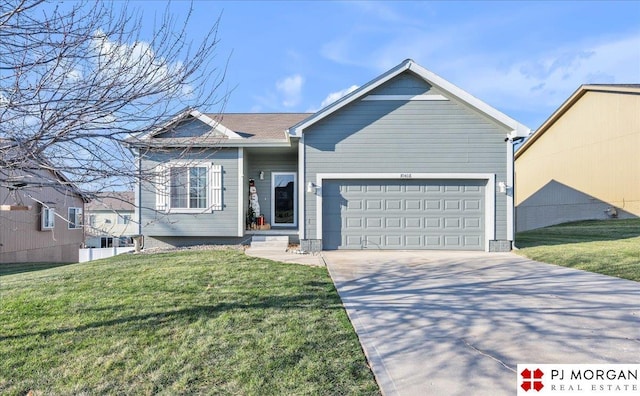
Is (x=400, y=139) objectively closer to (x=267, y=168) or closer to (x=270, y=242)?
(x=267, y=168)

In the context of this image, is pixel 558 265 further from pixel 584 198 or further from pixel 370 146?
pixel 584 198

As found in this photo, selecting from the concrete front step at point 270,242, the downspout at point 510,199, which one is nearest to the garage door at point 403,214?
the downspout at point 510,199

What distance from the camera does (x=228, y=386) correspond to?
272cm

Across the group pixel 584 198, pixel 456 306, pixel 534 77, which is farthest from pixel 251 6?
pixel 584 198

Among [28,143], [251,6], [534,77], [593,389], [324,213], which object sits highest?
[534,77]

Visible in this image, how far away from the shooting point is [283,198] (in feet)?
38.0

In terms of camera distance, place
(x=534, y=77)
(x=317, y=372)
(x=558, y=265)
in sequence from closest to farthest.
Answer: (x=317, y=372) < (x=558, y=265) < (x=534, y=77)

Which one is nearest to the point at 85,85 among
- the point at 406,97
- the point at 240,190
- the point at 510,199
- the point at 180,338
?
the point at 180,338

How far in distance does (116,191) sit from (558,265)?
28.6 ft

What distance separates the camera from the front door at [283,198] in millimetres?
11500

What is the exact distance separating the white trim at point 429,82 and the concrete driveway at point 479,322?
426 cm

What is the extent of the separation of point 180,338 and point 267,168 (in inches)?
331

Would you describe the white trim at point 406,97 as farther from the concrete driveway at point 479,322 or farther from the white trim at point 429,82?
the concrete driveway at point 479,322

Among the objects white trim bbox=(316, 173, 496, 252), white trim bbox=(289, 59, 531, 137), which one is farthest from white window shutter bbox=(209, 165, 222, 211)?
white trim bbox=(316, 173, 496, 252)
